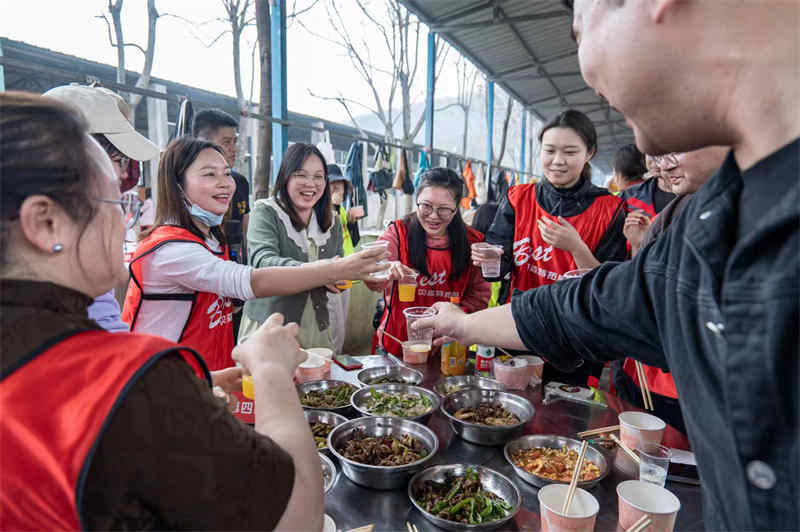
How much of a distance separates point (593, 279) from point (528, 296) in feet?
0.90

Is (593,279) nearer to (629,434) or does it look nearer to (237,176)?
(629,434)

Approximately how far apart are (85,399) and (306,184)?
293 centimetres

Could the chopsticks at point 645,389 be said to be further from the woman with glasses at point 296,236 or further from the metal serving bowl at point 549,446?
the woman with glasses at point 296,236

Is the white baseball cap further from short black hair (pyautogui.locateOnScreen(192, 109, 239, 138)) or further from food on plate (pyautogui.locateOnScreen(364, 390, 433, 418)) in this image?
food on plate (pyautogui.locateOnScreen(364, 390, 433, 418))

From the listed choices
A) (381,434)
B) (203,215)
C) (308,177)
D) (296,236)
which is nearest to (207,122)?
(308,177)

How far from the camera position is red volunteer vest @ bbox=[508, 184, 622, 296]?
10.9 ft

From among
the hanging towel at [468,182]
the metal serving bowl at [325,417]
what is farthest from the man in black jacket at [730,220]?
the hanging towel at [468,182]

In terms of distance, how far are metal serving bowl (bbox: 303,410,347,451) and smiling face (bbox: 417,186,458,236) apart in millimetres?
1933

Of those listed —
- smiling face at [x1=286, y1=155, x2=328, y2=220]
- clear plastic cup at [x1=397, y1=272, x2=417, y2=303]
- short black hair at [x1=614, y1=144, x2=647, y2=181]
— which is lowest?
clear plastic cup at [x1=397, y1=272, x2=417, y2=303]

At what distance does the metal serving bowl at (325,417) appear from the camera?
211cm

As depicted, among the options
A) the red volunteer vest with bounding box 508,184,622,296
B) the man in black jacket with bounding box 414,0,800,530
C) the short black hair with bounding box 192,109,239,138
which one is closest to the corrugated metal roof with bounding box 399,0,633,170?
the red volunteer vest with bounding box 508,184,622,296

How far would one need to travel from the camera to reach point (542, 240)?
11.2 ft

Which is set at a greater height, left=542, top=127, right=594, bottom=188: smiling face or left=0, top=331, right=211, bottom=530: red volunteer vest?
left=542, top=127, right=594, bottom=188: smiling face

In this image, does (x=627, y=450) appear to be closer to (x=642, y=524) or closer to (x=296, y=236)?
(x=642, y=524)
